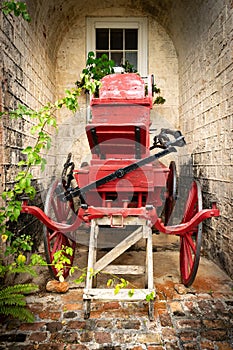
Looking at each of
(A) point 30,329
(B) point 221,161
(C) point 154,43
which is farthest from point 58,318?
(C) point 154,43

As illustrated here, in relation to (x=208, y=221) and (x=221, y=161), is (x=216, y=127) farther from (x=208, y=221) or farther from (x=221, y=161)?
(x=208, y=221)

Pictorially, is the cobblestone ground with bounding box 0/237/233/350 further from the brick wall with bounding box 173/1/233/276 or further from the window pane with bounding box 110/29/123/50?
the window pane with bounding box 110/29/123/50

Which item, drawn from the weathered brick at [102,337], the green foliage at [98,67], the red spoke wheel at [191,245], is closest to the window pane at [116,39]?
the green foliage at [98,67]

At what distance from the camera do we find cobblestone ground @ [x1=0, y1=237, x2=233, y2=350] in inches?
92.4

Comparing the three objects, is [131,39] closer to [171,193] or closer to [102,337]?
[171,193]

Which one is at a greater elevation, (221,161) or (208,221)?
(221,161)

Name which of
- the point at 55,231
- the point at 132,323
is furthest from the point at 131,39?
the point at 132,323

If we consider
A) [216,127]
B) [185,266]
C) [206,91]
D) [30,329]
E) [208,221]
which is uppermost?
[206,91]

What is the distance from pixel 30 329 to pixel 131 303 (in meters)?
0.95

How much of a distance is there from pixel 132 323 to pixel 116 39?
5.49 m

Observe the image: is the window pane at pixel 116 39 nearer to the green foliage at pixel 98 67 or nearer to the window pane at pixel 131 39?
the window pane at pixel 131 39

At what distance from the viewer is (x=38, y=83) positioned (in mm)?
4781

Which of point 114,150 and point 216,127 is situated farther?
point 216,127

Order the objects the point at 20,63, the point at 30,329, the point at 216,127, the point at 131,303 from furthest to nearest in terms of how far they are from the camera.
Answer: the point at 216,127, the point at 20,63, the point at 131,303, the point at 30,329
